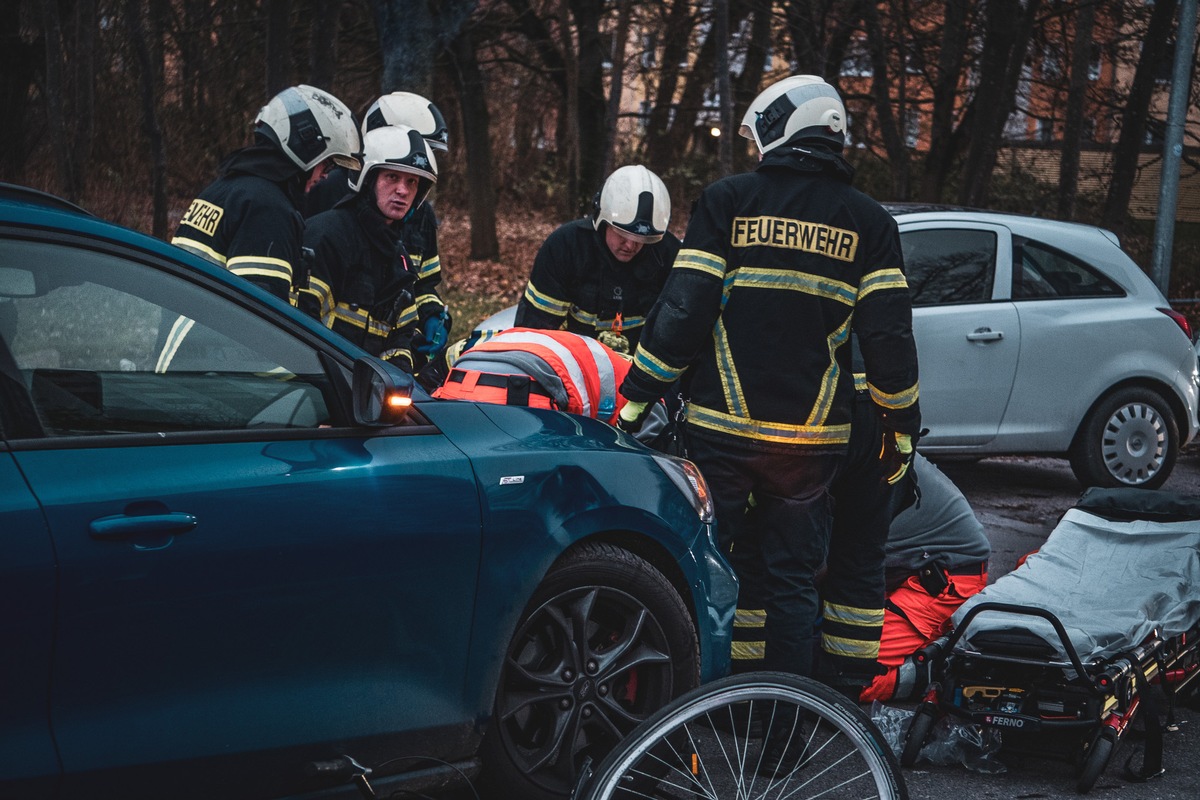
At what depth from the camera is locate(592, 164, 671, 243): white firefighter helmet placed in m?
5.94

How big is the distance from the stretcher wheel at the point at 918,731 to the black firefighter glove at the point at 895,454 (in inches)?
29.4

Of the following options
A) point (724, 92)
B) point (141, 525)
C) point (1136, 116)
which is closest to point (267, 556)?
point (141, 525)

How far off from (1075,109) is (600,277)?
1157 centimetres

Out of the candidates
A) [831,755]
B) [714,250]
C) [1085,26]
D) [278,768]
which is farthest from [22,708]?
[1085,26]

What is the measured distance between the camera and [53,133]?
12766 millimetres

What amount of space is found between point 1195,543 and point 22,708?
168 inches

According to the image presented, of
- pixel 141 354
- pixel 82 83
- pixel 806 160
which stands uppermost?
pixel 82 83

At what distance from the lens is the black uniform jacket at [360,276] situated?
5.51 meters

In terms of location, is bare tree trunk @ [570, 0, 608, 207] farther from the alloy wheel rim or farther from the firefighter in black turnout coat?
the alloy wheel rim

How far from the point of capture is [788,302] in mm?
4203

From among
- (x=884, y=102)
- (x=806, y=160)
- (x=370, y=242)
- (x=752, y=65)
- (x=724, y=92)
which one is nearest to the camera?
(x=806, y=160)

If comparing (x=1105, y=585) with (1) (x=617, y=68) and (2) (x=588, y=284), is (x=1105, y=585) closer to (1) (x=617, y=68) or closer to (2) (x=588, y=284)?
(2) (x=588, y=284)

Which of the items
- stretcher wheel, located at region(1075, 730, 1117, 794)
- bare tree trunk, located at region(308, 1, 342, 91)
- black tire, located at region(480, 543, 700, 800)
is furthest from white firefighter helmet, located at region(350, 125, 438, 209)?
bare tree trunk, located at region(308, 1, 342, 91)

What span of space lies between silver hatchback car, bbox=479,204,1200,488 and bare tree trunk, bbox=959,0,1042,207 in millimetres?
5745
